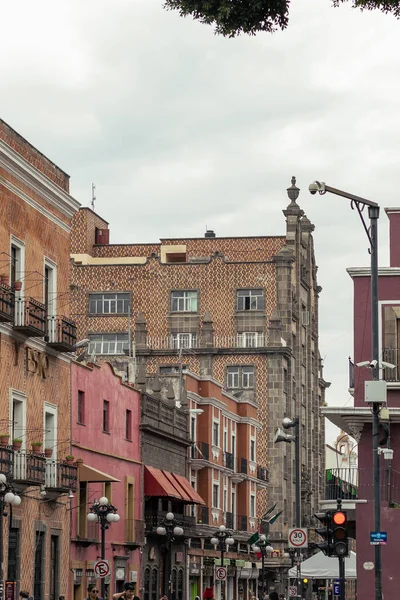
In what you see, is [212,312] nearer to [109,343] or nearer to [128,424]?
[109,343]

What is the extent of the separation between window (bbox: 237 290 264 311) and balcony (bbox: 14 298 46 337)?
52240 mm

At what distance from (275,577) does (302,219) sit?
27.8 metres

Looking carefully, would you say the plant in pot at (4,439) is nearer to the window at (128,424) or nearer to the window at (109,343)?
the window at (128,424)

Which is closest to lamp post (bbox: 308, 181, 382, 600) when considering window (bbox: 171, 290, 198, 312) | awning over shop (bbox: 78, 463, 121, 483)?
awning over shop (bbox: 78, 463, 121, 483)

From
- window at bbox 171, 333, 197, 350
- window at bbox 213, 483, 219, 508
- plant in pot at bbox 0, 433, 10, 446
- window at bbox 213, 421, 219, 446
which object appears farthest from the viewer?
window at bbox 171, 333, 197, 350

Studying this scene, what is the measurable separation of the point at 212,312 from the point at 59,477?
51274 mm

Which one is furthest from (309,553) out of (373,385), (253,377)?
(373,385)

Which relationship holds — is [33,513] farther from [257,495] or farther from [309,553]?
[309,553]

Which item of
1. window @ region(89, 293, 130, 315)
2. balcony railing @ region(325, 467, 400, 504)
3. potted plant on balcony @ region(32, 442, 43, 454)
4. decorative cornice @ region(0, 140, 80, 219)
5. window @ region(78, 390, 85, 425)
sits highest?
window @ region(89, 293, 130, 315)

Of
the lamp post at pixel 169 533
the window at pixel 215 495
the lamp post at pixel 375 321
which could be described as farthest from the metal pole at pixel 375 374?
the window at pixel 215 495

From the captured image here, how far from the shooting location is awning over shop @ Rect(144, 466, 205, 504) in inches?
2441

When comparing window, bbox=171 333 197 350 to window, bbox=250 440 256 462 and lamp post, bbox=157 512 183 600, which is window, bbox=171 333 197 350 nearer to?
window, bbox=250 440 256 462

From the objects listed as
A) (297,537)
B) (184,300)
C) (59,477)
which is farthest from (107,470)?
(184,300)

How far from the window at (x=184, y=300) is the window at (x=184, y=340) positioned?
Result: 1822 millimetres
